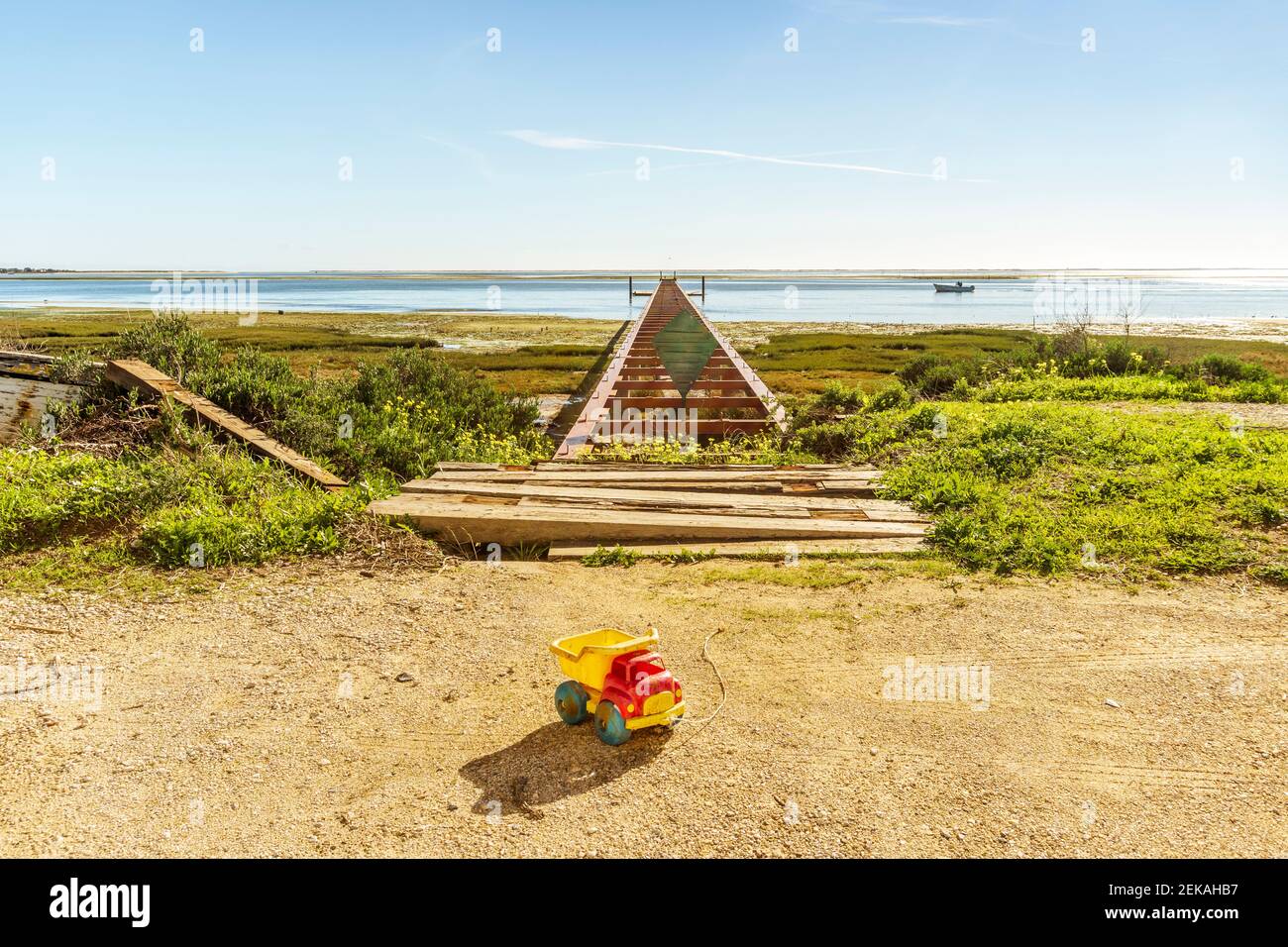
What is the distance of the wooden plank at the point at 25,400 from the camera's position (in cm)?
805

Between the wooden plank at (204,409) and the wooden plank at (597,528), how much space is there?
5.61 ft

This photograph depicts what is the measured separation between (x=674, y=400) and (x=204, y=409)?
6.18 metres

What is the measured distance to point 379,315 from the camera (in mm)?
49250

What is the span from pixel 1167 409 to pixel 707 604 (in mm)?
8135

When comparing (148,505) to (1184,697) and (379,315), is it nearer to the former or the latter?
(1184,697)

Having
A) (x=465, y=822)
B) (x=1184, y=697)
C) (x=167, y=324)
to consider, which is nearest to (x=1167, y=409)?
(x=1184, y=697)

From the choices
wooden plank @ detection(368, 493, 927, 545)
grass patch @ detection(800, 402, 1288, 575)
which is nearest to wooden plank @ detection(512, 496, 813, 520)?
wooden plank @ detection(368, 493, 927, 545)

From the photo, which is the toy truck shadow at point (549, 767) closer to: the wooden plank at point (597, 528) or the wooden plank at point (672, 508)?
the wooden plank at point (597, 528)

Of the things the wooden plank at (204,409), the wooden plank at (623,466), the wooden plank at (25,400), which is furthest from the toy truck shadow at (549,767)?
the wooden plank at (25,400)

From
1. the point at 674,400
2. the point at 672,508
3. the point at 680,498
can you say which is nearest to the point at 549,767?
the point at 672,508

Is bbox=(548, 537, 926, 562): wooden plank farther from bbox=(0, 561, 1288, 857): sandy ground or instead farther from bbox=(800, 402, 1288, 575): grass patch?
bbox=(0, 561, 1288, 857): sandy ground

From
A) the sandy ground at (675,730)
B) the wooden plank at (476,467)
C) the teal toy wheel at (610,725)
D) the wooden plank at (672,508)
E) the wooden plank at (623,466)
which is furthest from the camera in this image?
the wooden plank at (623,466)

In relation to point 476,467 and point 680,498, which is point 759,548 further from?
point 476,467

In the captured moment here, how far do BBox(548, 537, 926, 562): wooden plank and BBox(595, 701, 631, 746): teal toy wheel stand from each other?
8.45 feet
